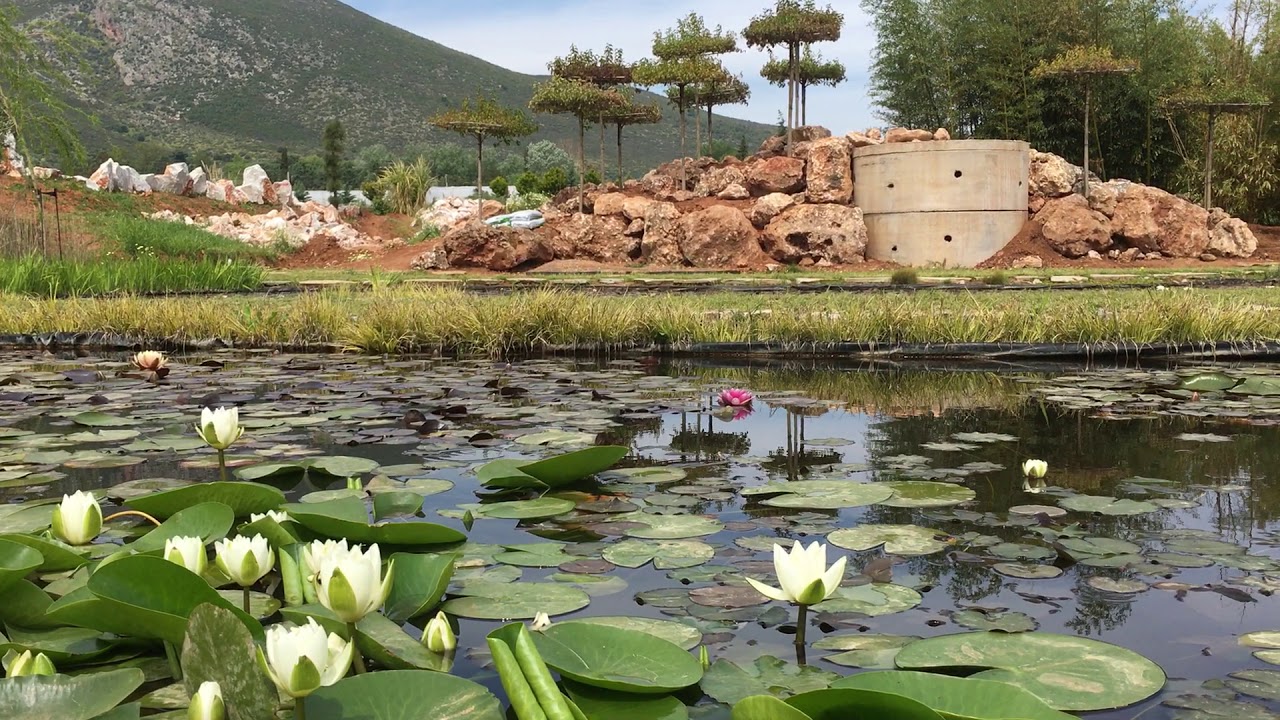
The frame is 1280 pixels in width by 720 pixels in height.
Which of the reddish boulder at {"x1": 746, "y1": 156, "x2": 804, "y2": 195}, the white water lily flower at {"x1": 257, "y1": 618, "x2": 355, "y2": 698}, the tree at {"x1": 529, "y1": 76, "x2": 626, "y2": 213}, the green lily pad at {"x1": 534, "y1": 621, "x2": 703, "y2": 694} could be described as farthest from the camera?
the tree at {"x1": 529, "y1": 76, "x2": 626, "y2": 213}

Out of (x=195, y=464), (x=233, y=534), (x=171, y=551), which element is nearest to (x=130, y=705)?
(x=171, y=551)

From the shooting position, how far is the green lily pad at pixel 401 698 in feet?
3.64

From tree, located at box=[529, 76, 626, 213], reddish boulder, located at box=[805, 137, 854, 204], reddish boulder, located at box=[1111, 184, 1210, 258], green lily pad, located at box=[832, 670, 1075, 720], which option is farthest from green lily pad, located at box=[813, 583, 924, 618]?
tree, located at box=[529, 76, 626, 213]

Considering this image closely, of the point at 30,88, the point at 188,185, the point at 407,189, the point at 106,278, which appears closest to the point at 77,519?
the point at 106,278

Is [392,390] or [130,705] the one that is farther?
[392,390]

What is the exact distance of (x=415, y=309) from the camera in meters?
6.44

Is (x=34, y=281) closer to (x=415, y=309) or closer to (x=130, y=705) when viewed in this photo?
(x=415, y=309)

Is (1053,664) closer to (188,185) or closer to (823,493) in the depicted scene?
(823,493)

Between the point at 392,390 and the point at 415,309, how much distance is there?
228 centimetres

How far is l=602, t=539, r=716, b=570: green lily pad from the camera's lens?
1.84 meters

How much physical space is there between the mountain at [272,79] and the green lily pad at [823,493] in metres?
56.4

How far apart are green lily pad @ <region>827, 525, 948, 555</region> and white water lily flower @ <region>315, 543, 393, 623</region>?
106 cm

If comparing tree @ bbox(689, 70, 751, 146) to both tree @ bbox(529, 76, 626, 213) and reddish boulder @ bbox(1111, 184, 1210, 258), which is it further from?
reddish boulder @ bbox(1111, 184, 1210, 258)

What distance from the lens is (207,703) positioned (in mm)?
1024
